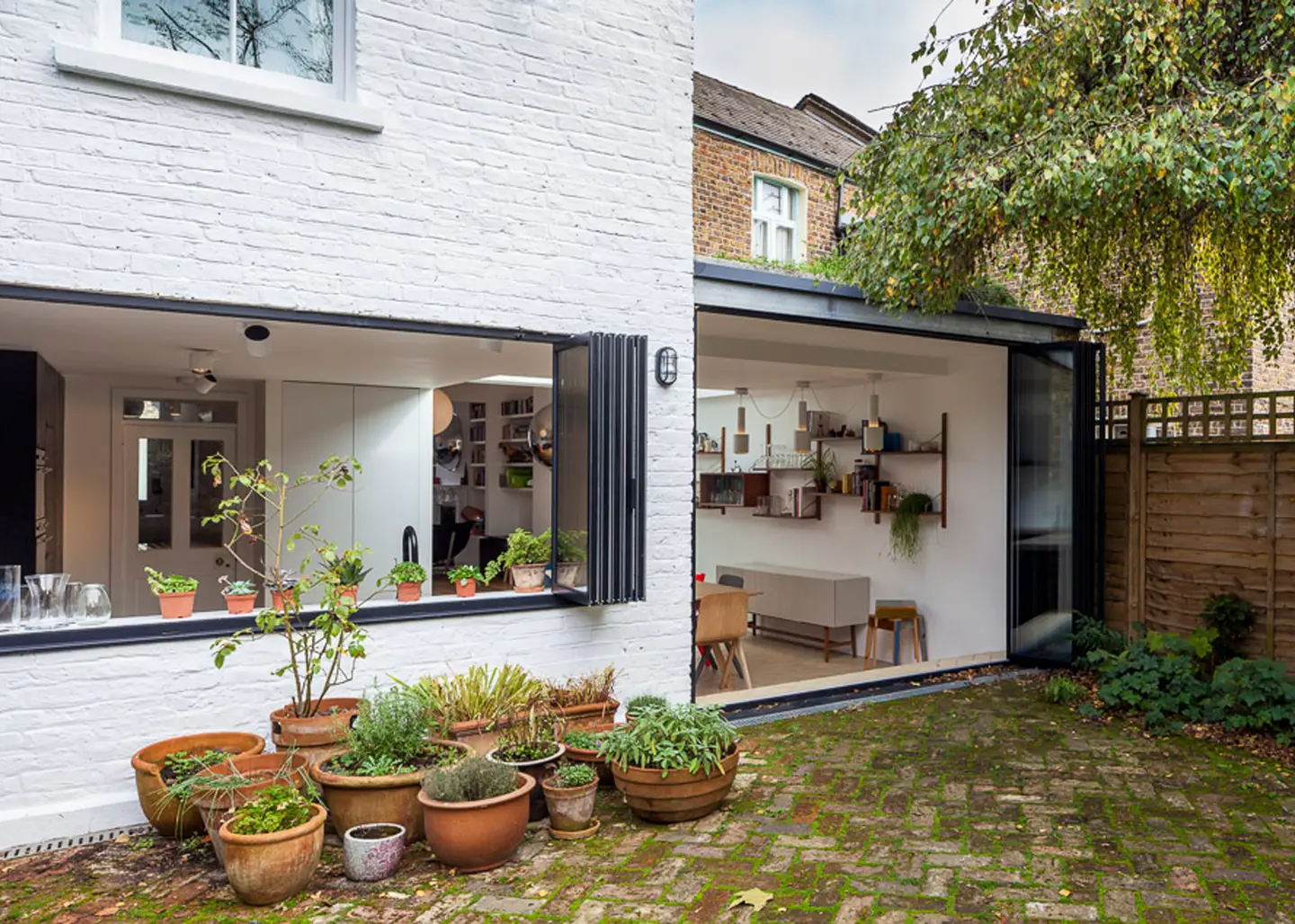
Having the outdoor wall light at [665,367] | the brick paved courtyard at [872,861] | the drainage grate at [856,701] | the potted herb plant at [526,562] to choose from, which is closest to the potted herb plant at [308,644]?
the brick paved courtyard at [872,861]

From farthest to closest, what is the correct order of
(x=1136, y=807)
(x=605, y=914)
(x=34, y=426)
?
(x=34, y=426), (x=1136, y=807), (x=605, y=914)

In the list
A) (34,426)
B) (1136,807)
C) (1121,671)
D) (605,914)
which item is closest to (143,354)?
(34,426)

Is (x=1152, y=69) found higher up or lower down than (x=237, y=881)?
higher up

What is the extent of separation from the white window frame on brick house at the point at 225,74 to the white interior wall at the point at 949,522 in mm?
5215

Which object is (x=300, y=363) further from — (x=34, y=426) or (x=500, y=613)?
(x=500, y=613)

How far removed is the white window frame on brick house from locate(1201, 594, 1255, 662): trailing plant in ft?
18.8

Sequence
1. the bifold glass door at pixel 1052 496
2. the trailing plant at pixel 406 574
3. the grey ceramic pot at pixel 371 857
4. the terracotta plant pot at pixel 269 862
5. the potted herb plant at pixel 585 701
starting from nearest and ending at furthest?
the terracotta plant pot at pixel 269 862
the grey ceramic pot at pixel 371 857
the potted herb plant at pixel 585 701
the trailing plant at pixel 406 574
the bifold glass door at pixel 1052 496

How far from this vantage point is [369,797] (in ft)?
12.0

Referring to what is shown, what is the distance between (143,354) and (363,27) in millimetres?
2858

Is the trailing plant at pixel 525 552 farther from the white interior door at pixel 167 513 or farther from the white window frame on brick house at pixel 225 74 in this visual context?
the white interior door at pixel 167 513

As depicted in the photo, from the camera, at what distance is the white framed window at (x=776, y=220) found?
13797 millimetres

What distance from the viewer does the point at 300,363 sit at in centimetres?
663

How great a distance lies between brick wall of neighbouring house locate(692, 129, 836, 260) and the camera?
1295cm

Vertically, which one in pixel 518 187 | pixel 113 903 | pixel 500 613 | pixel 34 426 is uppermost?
pixel 518 187
